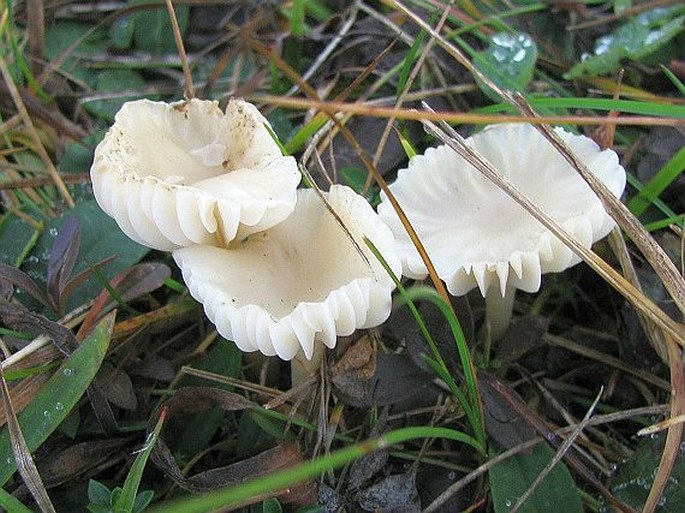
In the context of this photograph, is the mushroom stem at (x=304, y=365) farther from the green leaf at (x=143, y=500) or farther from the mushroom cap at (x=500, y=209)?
the green leaf at (x=143, y=500)

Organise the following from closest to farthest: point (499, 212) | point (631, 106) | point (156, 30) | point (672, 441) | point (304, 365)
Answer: point (672, 441), point (631, 106), point (304, 365), point (499, 212), point (156, 30)

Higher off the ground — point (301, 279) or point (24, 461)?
point (301, 279)

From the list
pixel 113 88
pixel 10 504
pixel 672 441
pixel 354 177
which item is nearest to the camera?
pixel 10 504

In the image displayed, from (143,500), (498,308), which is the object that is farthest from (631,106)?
(143,500)

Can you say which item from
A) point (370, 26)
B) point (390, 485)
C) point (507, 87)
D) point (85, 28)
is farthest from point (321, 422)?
point (85, 28)

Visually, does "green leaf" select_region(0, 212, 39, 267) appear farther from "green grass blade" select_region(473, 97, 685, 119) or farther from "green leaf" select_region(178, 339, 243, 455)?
"green grass blade" select_region(473, 97, 685, 119)

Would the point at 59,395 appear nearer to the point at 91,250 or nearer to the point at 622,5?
the point at 91,250

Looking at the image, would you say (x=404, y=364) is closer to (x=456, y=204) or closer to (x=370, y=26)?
(x=456, y=204)
